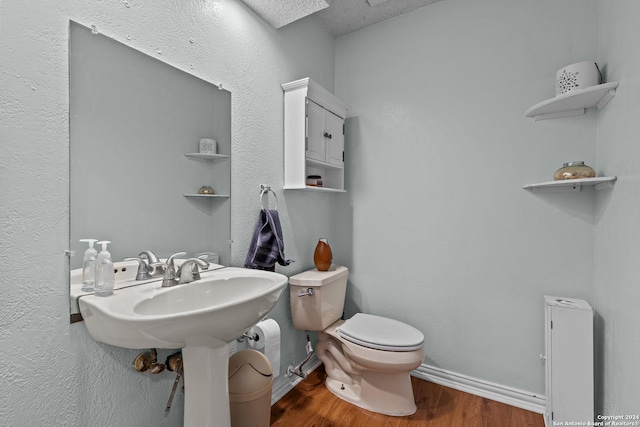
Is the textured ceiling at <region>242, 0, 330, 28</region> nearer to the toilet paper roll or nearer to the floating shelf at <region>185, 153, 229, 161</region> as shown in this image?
the floating shelf at <region>185, 153, 229, 161</region>

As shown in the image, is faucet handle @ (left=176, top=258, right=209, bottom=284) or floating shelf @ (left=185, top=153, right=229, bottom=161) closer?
faucet handle @ (left=176, top=258, right=209, bottom=284)

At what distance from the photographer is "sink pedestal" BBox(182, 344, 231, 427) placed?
3.45 feet

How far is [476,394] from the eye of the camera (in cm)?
186

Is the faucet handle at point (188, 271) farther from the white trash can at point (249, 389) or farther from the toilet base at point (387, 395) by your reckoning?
the toilet base at point (387, 395)

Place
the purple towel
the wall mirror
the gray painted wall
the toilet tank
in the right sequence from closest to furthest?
1. the gray painted wall
2. the wall mirror
3. the purple towel
4. the toilet tank

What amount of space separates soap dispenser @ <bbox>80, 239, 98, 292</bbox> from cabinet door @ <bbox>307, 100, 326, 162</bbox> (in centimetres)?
121

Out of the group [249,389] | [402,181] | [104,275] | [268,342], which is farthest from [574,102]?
[104,275]

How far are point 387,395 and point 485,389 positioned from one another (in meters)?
0.66

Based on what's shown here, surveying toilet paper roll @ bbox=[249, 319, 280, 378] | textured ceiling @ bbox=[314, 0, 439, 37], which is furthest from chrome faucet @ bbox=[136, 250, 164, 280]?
textured ceiling @ bbox=[314, 0, 439, 37]

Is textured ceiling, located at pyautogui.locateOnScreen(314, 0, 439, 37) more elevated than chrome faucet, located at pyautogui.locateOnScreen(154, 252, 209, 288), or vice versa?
textured ceiling, located at pyautogui.locateOnScreen(314, 0, 439, 37)

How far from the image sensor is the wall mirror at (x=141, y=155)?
3.29 ft

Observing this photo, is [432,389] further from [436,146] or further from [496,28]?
[496,28]

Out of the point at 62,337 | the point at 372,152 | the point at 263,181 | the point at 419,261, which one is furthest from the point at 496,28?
the point at 62,337

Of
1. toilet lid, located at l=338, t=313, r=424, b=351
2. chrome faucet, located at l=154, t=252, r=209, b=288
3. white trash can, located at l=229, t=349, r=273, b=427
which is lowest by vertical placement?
white trash can, located at l=229, t=349, r=273, b=427
